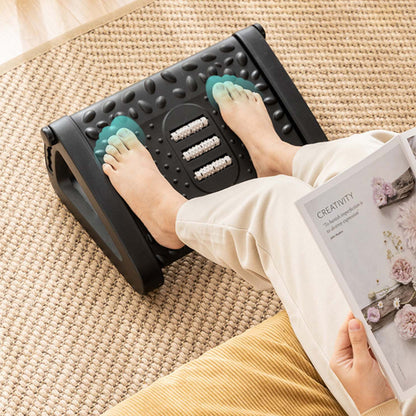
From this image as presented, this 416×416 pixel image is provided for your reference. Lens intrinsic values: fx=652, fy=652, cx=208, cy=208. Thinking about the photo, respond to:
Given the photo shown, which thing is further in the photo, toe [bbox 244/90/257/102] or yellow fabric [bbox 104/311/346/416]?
toe [bbox 244/90/257/102]

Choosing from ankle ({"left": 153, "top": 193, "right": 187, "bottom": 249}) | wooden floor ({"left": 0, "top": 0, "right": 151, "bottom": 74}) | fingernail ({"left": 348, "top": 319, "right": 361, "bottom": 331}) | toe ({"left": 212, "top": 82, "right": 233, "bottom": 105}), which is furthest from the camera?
wooden floor ({"left": 0, "top": 0, "right": 151, "bottom": 74})

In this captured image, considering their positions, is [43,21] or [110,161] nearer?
[110,161]

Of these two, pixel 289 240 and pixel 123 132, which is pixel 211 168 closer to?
pixel 123 132

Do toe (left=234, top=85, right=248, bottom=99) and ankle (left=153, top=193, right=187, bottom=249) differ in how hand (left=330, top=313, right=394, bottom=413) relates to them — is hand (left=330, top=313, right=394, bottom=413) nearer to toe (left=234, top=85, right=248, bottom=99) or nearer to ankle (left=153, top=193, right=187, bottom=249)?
ankle (left=153, top=193, right=187, bottom=249)

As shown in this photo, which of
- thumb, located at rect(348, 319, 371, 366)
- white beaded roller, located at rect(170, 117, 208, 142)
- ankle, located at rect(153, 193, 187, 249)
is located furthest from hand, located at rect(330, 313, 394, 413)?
white beaded roller, located at rect(170, 117, 208, 142)

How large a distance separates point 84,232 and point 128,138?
23 centimetres

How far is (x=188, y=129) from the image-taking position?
1187 millimetres

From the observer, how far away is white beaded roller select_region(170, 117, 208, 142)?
1185 millimetres

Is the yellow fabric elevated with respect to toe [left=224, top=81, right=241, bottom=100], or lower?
lower

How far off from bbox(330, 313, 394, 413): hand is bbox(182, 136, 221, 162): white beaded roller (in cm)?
50

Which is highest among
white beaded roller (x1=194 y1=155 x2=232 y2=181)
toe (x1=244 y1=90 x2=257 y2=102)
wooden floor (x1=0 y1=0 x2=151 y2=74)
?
wooden floor (x1=0 y1=0 x2=151 y2=74)

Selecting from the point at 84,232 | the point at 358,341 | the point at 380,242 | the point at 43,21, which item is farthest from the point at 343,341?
the point at 43,21

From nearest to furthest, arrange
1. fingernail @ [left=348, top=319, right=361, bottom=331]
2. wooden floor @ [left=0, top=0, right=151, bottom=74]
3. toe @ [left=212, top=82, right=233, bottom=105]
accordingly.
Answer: fingernail @ [left=348, top=319, right=361, bottom=331], toe @ [left=212, top=82, right=233, bottom=105], wooden floor @ [left=0, top=0, right=151, bottom=74]

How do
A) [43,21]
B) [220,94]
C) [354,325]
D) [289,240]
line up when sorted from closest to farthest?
[354,325], [289,240], [220,94], [43,21]
